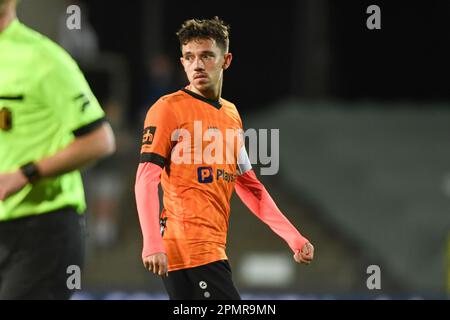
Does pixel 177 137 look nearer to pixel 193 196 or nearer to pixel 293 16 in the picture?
pixel 193 196

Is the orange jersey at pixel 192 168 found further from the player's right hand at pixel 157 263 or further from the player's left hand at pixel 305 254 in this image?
the player's left hand at pixel 305 254

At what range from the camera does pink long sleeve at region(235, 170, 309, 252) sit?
4785 millimetres

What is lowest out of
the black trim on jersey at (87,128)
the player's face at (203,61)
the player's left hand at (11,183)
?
the player's left hand at (11,183)

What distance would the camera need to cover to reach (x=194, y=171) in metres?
4.57

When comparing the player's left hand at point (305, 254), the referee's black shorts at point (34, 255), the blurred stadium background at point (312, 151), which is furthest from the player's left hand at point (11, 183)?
the blurred stadium background at point (312, 151)

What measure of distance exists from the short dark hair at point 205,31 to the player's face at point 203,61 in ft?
0.06

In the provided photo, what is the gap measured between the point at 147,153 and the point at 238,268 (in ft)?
28.9

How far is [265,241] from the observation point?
13.1 m

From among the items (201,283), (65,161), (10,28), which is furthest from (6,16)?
(201,283)

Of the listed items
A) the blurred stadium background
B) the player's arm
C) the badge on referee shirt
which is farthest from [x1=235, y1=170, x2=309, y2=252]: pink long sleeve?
the blurred stadium background

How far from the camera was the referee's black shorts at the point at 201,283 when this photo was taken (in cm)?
464

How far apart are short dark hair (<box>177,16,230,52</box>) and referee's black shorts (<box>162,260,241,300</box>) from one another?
0.96m

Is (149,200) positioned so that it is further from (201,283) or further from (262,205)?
(262,205)
